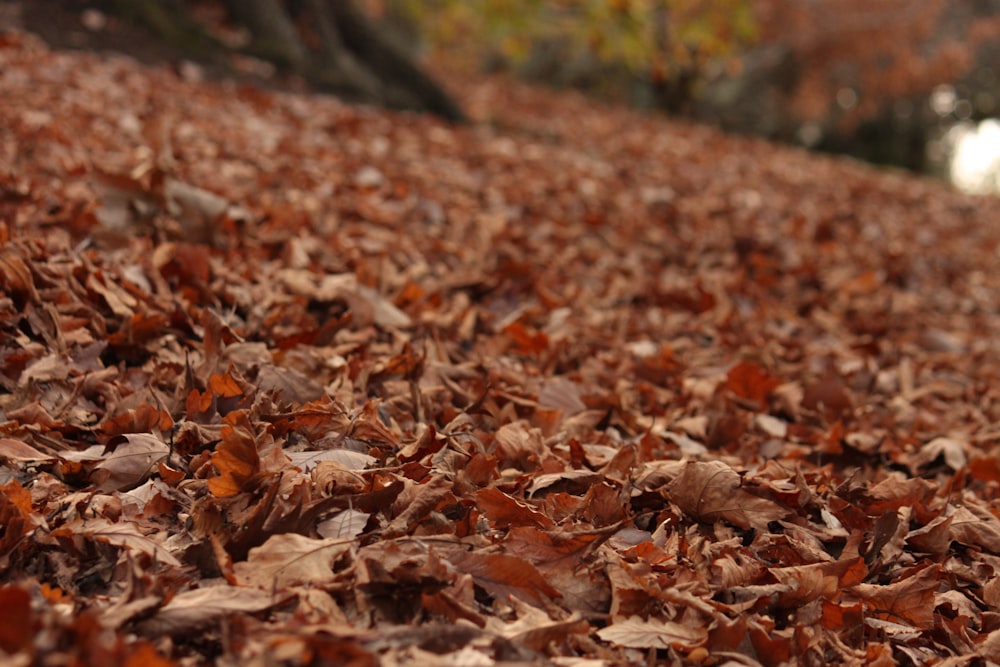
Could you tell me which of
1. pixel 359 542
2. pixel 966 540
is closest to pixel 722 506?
pixel 966 540

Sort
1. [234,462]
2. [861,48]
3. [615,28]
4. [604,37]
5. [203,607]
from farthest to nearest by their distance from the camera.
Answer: [861,48] → [615,28] → [604,37] → [234,462] → [203,607]

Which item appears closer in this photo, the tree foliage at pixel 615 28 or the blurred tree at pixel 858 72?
the tree foliage at pixel 615 28

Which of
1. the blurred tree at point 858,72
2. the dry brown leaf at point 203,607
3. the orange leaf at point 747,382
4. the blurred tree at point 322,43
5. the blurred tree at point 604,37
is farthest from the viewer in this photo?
the blurred tree at point 858,72

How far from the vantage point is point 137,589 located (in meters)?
1.56

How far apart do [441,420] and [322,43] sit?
5.86m

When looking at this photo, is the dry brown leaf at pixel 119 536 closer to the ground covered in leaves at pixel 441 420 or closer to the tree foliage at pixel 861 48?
the ground covered in leaves at pixel 441 420

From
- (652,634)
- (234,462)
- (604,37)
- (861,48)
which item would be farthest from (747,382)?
(861,48)

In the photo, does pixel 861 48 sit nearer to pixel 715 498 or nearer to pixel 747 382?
pixel 747 382

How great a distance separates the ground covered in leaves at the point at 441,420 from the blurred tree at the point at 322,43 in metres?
1.78

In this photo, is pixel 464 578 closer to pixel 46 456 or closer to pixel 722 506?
pixel 722 506

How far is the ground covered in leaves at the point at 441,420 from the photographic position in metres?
1.66

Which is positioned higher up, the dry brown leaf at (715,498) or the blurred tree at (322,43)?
the blurred tree at (322,43)

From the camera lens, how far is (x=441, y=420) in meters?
2.48

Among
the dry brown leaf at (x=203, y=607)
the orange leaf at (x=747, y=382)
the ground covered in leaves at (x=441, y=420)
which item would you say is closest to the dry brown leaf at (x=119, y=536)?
the ground covered in leaves at (x=441, y=420)
